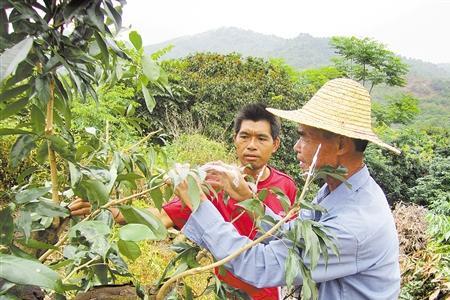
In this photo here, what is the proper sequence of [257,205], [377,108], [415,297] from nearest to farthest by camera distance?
[257,205], [415,297], [377,108]

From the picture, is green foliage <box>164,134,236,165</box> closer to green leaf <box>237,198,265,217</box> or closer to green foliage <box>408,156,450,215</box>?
green foliage <box>408,156,450,215</box>

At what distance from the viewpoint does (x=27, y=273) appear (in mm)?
429

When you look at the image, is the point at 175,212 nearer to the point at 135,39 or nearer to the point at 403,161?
the point at 135,39

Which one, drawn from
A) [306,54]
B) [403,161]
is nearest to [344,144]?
[403,161]

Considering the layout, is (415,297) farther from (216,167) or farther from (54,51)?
(54,51)

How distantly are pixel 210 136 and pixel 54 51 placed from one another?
7.71 metres

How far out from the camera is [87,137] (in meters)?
1.12

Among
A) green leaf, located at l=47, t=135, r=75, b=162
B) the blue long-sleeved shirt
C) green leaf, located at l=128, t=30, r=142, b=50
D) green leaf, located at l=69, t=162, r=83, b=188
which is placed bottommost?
the blue long-sleeved shirt

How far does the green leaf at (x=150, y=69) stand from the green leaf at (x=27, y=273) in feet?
1.06

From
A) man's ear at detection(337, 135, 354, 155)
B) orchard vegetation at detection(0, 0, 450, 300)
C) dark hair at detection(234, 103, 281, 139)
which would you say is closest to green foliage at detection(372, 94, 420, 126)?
orchard vegetation at detection(0, 0, 450, 300)

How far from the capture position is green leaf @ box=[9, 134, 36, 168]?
0.68 meters

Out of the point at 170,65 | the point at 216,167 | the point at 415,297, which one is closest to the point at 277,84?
the point at 170,65

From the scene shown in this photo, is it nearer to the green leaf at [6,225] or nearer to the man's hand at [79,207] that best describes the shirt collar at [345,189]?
the man's hand at [79,207]

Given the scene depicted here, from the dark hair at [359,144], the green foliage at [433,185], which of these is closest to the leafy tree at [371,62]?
the green foliage at [433,185]
